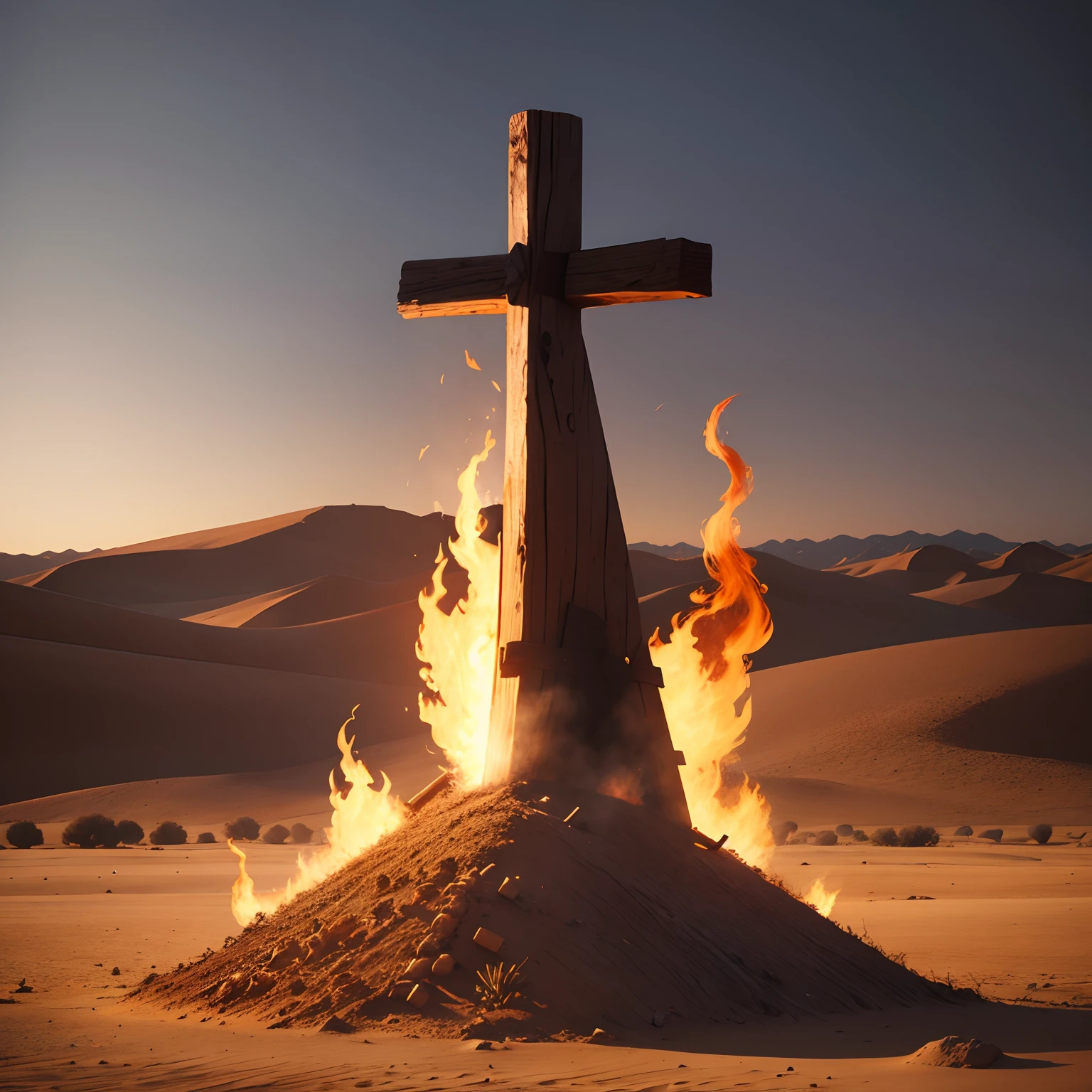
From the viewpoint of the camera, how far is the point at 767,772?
108ft

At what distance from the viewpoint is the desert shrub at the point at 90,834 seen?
2336cm

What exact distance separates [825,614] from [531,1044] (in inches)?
2567

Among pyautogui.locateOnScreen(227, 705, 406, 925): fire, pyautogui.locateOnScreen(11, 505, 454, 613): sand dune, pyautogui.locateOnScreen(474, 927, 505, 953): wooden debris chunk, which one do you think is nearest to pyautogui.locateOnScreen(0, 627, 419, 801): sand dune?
pyautogui.locateOnScreen(227, 705, 406, 925): fire

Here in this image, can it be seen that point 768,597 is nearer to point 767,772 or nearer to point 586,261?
point 767,772

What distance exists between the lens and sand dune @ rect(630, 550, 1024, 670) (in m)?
60.8

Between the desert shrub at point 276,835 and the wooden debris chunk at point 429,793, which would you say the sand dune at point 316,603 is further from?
A: the wooden debris chunk at point 429,793

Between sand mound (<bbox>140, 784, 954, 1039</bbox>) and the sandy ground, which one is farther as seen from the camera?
sand mound (<bbox>140, 784, 954, 1039</bbox>)

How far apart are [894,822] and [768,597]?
41.3 m

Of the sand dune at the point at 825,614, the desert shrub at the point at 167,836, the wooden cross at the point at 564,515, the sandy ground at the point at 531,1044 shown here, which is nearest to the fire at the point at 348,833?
the sandy ground at the point at 531,1044

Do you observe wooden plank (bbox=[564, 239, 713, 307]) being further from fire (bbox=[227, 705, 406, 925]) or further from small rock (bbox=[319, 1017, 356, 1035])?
small rock (bbox=[319, 1017, 356, 1035])

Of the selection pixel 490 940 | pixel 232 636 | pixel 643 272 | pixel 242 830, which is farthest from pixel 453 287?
pixel 232 636

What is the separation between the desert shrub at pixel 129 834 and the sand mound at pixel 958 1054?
22.6 meters

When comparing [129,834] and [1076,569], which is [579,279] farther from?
[1076,569]

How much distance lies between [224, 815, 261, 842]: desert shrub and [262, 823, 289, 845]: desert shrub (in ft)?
3.83
